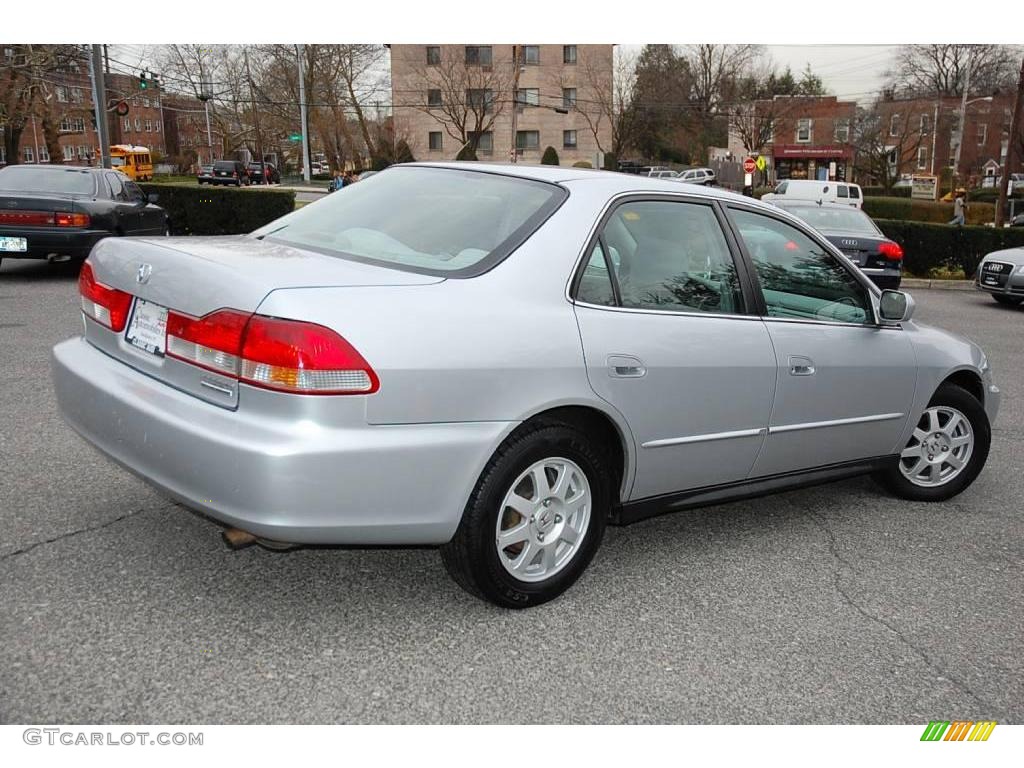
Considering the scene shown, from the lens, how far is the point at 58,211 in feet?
38.3

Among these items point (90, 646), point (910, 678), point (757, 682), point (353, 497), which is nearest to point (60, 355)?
point (90, 646)

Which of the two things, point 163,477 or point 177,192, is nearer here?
point 163,477

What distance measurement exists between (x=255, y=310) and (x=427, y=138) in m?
67.0

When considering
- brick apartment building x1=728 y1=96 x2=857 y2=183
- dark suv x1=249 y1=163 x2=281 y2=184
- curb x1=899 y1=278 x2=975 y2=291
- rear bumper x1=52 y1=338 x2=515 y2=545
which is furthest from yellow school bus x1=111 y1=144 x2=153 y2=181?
rear bumper x1=52 y1=338 x2=515 y2=545

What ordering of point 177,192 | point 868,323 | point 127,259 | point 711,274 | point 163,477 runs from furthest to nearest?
point 177,192, point 868,323, point 711,274, point 127,259, point 163,477

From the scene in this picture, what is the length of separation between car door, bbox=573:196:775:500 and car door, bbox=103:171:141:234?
10.2 m

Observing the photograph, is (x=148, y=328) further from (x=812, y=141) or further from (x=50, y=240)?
(x=812, y=141)

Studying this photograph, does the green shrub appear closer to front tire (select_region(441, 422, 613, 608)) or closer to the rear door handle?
the rear door handle

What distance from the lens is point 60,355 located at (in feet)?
12.4

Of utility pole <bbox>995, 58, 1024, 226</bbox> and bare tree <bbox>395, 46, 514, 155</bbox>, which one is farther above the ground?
bare tree <bbox>395, 46, 514, 155</bbox>

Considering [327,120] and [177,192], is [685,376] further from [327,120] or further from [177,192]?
[327,120]

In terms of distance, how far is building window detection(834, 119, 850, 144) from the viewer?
78938mm

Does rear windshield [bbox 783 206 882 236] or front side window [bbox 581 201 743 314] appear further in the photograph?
rear windshield [bbox 783 206 882 236]

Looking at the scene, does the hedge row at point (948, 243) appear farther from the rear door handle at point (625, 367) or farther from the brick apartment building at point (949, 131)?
the brick apartment building at point (949, 131)
